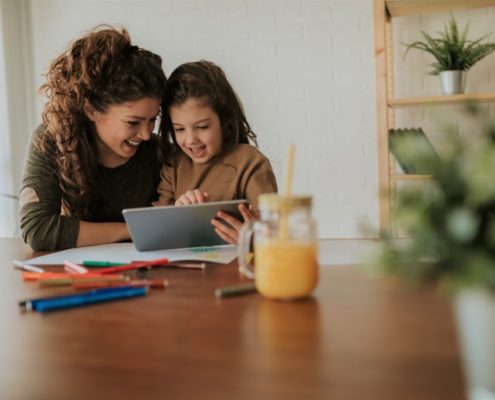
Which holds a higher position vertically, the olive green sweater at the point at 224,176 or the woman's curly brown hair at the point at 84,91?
the woman's curly brown hair at the point at 84,91

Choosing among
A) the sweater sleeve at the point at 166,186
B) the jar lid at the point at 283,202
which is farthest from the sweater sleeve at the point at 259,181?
the jar lid at the point at 283,202

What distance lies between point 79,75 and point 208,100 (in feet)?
1.17

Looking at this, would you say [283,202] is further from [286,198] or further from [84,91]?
[84,91]

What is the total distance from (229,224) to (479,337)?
0.91 meters

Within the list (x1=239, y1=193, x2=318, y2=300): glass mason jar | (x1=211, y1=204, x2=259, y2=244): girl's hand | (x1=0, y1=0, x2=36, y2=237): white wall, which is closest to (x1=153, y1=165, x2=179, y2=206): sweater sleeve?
(x1=211, y1=204, x2=259, y2=244): girl's hand

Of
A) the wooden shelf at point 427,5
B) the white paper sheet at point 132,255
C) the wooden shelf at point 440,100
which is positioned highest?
the wooden shelf at point 427,5

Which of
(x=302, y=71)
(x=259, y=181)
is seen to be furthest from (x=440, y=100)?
(x=259, y=181)

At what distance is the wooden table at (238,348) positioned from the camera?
54cm

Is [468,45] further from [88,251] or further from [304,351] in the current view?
[304,351]

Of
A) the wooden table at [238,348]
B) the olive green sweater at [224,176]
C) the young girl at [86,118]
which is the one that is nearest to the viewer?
the wooden table at [238,348]

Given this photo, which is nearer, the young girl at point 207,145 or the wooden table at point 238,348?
the wooden table at point 238,348

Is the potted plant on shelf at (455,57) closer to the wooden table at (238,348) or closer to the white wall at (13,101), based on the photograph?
the wooden table at (238,348)

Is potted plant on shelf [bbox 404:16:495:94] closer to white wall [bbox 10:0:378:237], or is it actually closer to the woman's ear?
white wall [bbox 10:0:378:237]

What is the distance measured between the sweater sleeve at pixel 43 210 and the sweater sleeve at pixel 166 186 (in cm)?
31
